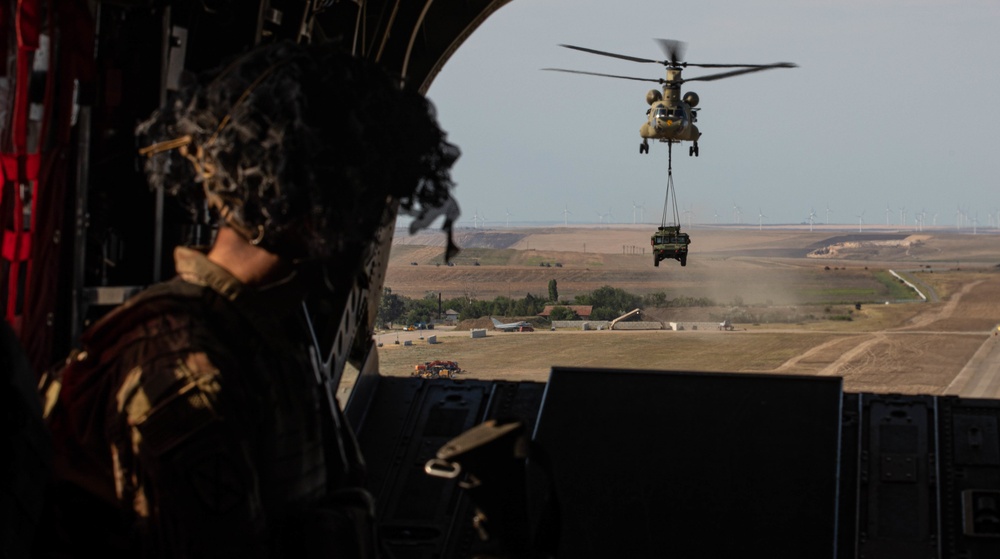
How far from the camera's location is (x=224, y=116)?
1.81 metres

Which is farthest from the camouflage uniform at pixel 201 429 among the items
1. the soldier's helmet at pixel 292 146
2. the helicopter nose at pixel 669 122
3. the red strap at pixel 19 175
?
the helicopter nose at pixel 669 122

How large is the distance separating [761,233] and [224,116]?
113018mm

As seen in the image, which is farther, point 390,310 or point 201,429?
point 390,310

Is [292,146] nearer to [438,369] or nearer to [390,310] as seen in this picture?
[438,369]

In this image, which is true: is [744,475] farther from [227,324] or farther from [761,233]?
[761,233]

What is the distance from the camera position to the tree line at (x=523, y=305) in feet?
185

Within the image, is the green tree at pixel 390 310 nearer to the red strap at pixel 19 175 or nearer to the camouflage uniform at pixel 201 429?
the red strap at pixel 19 175

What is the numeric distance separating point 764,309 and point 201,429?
57389 millimetres

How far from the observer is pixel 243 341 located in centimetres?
178

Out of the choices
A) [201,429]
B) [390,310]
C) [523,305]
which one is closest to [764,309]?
[523,305]

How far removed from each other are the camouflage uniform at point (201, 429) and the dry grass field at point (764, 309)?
20.0 m

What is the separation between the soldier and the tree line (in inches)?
2071

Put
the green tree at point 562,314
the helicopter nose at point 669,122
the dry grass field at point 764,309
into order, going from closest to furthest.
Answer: the helicopter nose at point 669,122 → the dry grass field at point 764,309 → the green tree at point 562,314

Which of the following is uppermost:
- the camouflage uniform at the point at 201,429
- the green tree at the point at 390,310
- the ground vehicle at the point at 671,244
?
the ground vehicle at the point at 671,244
